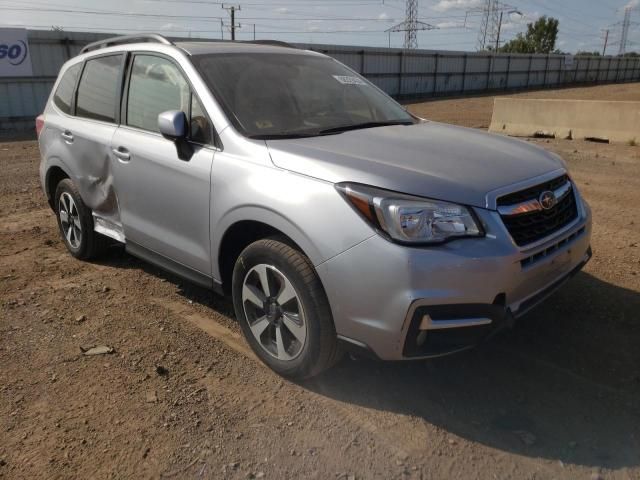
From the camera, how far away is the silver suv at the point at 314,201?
2410 mm

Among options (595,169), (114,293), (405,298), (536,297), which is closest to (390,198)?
(405,298)

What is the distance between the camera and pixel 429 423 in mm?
2646

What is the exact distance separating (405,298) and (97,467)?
1.57 meters

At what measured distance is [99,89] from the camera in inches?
169

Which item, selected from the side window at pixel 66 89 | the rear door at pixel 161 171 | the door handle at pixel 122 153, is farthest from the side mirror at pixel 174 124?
the side window at pixel 66 89

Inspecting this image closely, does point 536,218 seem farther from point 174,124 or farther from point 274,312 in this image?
point 174,124

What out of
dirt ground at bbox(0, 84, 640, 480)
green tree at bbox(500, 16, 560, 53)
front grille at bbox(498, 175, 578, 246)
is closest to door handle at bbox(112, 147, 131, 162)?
dirt ground at bbox(0, 84, 640, 480)

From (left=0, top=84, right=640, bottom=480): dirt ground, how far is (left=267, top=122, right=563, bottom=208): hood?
109cm

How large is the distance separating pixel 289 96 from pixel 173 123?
0.80 meters

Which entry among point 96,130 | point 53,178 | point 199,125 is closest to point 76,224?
point 53,178

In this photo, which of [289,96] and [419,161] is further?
[289,96]

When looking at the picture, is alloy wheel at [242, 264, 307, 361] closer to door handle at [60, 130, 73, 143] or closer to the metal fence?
door handle at [60, 130, 73, 143]

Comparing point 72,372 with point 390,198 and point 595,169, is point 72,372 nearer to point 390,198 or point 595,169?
point 390,198

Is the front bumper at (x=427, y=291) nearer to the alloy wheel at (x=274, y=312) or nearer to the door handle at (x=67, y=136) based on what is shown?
the alloy wheel at (x=274, y=312)
